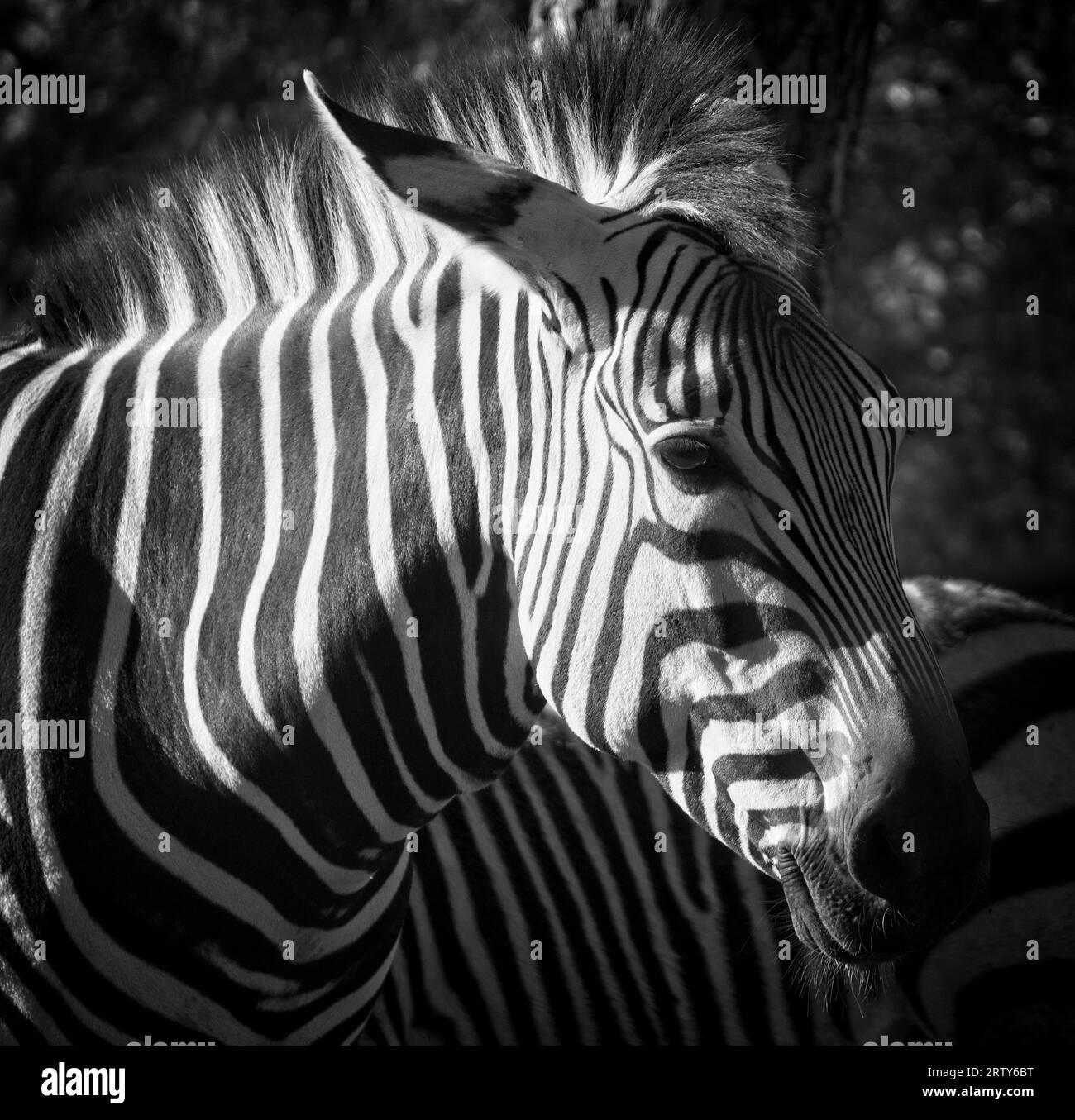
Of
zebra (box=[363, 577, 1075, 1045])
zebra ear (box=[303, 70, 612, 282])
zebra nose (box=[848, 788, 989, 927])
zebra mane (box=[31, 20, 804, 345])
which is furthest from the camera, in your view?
zebra (box=[363, 577, 1075, 1045])

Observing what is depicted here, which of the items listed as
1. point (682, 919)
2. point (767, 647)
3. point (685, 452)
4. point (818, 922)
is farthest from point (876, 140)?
point (818, 922)

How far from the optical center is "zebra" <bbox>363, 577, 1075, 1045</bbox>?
3.51 meters

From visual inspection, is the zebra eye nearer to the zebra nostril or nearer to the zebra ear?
the zebra ear

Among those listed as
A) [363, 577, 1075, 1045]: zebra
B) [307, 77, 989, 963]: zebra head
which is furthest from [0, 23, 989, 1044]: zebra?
[363, 577, 1075, 1045]: zebra

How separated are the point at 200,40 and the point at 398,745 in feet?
20.4

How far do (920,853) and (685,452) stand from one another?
846 millimetres

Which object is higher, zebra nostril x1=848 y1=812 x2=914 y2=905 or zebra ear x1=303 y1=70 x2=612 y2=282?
zebra ear x1=303 y1=70 x2=612 y2=282

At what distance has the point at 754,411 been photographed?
2223 millimetres

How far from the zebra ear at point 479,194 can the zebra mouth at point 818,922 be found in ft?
4.04

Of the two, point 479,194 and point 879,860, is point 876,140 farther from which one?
point 879,860

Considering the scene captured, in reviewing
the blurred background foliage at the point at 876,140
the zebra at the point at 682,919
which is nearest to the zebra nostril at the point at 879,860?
the blurred background foliage at the point at 876,140

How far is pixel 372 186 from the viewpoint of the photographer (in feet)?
8.34

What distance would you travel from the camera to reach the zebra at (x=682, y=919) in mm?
3514

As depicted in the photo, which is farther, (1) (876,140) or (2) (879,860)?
(1) (876,140)
